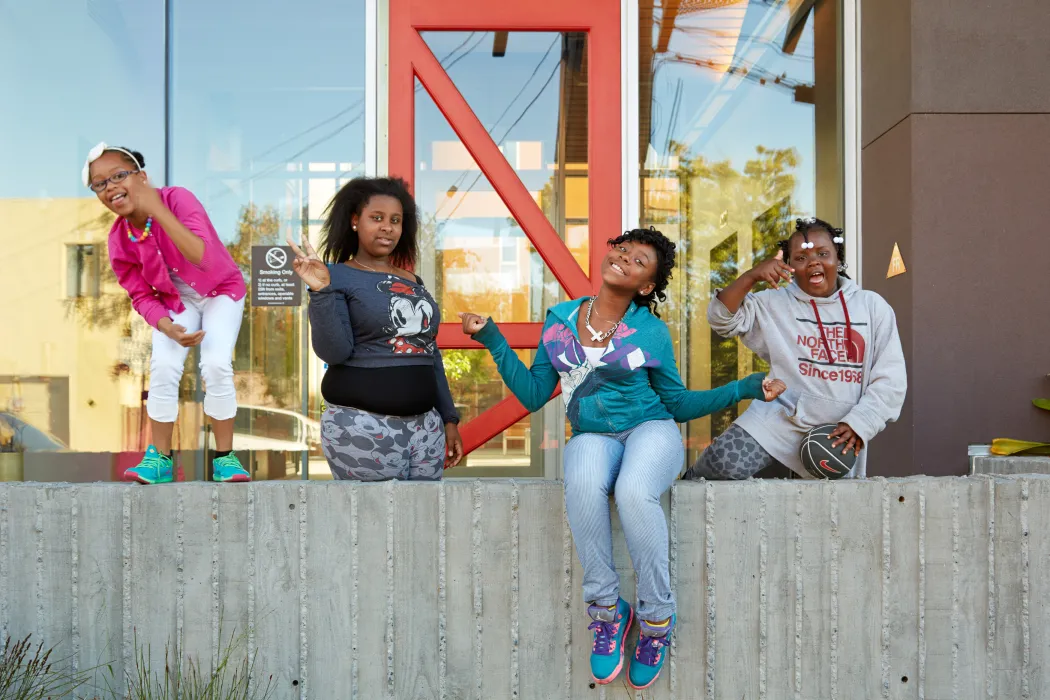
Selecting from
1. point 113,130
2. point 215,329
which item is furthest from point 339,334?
point 113,130

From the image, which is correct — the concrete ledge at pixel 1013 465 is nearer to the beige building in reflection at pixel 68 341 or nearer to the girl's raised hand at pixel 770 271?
the girl's raised hand at pixel 770 271

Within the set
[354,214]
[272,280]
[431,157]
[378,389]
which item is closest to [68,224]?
[272,280]

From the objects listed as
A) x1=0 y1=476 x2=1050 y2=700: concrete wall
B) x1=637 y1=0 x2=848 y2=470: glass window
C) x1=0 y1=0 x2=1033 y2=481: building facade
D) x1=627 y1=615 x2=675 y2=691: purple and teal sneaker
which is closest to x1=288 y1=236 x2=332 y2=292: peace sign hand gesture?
x1=0 y1=476 x2=1050 y2=700: concrete wall

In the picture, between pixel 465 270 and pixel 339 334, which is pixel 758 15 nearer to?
pixel 465 270

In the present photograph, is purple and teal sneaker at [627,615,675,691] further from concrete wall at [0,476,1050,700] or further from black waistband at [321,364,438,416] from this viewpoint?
black waistband at [321,364,438,416]

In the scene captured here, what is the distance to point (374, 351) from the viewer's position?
2861mm

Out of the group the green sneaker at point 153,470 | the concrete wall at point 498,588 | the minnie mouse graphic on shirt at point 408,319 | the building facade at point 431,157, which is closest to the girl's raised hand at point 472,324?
the minnie mouse graphic on shirt at point 408,319

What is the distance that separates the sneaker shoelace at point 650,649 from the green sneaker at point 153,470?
1596 mm

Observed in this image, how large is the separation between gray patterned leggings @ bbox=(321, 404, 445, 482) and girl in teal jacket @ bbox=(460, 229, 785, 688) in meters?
0.37

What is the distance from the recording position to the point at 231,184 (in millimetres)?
5285

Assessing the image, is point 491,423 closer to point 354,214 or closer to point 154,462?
point 354,214

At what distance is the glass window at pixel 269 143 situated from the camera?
17.2 ft

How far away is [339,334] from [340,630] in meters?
0.92

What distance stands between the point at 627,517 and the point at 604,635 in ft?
1.17
